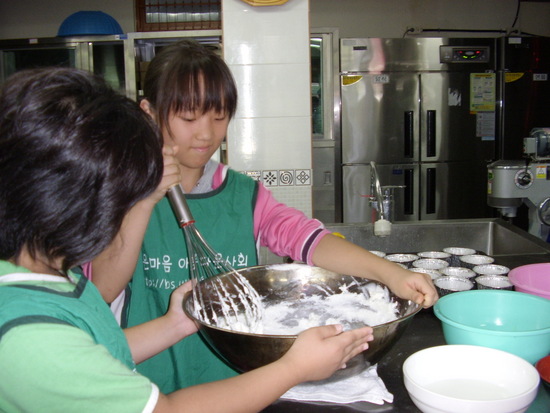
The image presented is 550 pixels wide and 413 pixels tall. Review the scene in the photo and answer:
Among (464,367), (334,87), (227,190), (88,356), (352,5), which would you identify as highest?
(352,5)

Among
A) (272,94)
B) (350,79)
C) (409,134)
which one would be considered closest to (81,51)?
(272,94)

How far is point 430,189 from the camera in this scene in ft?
12.0

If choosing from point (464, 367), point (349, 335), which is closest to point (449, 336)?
point (464, 367)

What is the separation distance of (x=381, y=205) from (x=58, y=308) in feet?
4.76

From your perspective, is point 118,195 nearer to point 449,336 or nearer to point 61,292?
point 61,292

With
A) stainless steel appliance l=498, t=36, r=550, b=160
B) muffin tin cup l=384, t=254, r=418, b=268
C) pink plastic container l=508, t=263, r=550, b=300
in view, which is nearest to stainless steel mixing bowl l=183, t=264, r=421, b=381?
pink plastic container l=508, t=263, r=550, b=300

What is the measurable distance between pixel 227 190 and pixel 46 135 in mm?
709

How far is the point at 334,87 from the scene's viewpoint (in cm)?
352

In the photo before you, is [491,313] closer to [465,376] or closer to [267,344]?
[465,376]

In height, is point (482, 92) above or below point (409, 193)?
above

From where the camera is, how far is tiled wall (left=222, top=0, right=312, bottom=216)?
216 centimetres

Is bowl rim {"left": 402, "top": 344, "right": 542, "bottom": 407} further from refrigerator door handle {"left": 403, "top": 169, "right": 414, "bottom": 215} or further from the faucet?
refrigerator door handle {"left": 403, "top": 169, "right": 414, "bottom": 215}

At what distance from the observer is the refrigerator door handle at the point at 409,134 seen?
3.55 metres

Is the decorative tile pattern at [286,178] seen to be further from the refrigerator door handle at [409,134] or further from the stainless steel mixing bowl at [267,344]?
the refrigerator door handle at [409,134]
